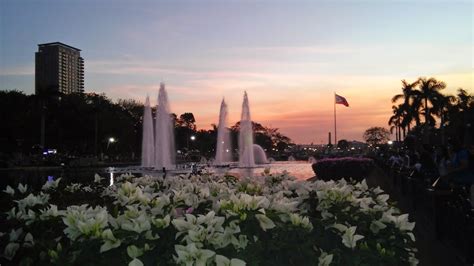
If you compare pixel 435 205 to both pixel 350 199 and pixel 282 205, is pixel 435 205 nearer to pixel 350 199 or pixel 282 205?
pixel 350 199

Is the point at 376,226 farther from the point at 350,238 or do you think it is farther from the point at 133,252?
the point at 133,252

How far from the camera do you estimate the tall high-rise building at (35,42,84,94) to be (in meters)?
156

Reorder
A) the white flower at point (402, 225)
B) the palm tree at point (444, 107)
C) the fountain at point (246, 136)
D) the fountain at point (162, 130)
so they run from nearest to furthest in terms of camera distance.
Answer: the white flower at point (402, 225)
the fountain at point (162, 130)
the fountain at point (246, 136)
the palm tree at point (444, 107)

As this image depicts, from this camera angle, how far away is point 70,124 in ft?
257

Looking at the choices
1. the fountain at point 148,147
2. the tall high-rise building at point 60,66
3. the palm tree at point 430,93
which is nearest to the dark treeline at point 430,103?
the palm tree at point 430,93

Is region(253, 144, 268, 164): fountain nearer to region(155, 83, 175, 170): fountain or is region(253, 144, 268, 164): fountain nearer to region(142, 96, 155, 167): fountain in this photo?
region(142, 96, 155, 167): fountain

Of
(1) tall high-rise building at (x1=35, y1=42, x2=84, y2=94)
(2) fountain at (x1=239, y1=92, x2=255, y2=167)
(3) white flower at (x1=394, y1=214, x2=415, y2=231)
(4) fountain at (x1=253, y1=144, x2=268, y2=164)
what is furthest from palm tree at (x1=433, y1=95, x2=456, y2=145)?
(1) tall high-rise building at (x1=35, y1=42, x2=84, y2=94)

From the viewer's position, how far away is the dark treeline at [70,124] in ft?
233

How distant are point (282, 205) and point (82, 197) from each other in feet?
12.1

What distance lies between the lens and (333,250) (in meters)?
3.35

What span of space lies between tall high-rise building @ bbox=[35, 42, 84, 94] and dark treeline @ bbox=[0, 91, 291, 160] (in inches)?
2428

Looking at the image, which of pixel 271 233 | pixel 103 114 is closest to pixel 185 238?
pixel 271 233

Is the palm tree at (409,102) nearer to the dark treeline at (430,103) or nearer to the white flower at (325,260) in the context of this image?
the dark treeline at (430,103)

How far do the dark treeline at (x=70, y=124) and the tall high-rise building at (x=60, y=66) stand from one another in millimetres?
61662
